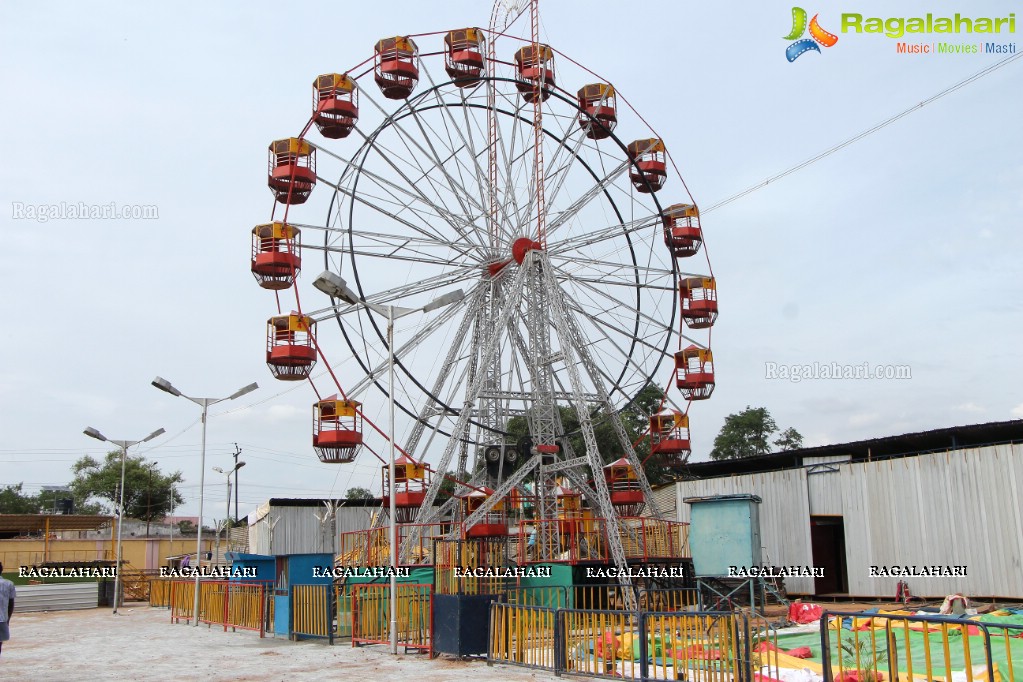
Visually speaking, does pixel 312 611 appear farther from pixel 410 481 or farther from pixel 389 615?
pixel 410 481

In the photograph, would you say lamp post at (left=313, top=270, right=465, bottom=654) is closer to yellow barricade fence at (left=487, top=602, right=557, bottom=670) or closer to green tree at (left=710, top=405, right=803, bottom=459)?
yellow barricade fence at (left=487, top=602, right=557, bottom=670)

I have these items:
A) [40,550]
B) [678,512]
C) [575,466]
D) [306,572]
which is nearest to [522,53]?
[575,466]

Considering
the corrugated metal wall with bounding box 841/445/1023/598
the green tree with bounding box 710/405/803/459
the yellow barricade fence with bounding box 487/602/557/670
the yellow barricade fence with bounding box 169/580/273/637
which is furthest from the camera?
the green tree with bounding box 710/405/803/459

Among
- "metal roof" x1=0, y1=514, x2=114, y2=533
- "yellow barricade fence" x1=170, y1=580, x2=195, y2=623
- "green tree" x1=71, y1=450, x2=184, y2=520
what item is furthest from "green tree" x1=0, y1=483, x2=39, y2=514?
"yellow barricade fence" x1=170, y1=580, x2=195, y2=623

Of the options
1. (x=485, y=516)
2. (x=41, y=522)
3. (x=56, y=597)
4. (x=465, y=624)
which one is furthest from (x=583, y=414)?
(x=41, y=522)

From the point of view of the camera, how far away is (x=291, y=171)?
91.7ft

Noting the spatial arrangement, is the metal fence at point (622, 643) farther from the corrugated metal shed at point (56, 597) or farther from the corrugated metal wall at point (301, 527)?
the corrugated metal wall at point (301, 527)

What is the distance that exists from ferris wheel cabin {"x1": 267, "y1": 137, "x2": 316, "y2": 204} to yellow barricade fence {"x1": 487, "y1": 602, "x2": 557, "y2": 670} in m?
16.6

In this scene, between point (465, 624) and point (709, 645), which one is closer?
point (709, 645)

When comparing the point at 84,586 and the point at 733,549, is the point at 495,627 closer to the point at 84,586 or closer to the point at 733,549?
the point at 733,549

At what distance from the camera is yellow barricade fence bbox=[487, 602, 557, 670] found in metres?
14.2

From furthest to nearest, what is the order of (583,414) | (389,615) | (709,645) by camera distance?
(583,414) < (389,615) < (709,645)

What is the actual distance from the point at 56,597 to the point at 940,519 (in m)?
29.8

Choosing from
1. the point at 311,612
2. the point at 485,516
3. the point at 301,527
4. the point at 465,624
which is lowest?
the point at 311,612
